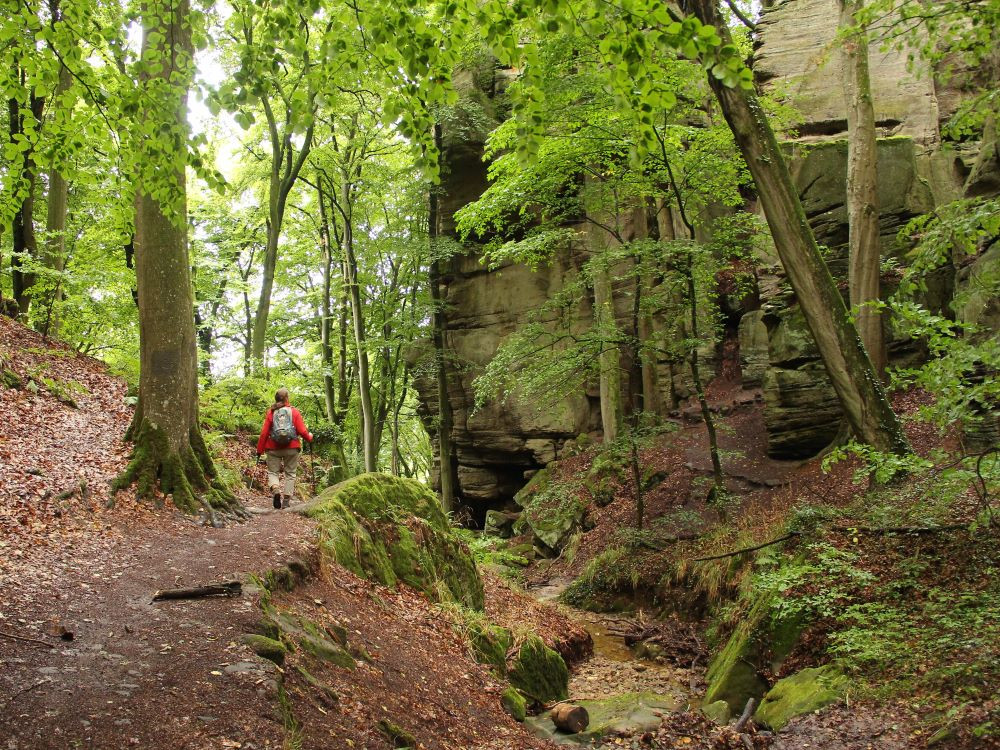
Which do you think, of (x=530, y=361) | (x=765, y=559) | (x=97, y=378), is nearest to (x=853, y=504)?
(x=765, y=559)

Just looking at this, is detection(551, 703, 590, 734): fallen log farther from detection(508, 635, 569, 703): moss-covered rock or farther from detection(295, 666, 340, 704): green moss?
detection(295, 666, 340, 704): green moss

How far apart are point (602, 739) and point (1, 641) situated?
209 inches

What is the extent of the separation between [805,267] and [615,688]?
20.7 ft

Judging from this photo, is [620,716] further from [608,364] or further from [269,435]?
[608,364]

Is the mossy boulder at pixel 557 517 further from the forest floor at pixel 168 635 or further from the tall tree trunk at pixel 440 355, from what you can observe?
the forest floor at pixel 168 635

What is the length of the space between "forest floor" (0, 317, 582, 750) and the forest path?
0.01 meters

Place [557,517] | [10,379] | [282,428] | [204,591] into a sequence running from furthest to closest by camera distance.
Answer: [557,517], [10,379], [282,428], [204,591]

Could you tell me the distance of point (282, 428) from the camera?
10102mm

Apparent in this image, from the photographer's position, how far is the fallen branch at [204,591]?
5.12 m

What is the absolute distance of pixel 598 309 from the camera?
1469 cm

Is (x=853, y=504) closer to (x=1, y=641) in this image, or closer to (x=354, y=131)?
(x=1, y=641)

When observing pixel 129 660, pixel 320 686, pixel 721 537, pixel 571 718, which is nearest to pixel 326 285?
pixel 721 537

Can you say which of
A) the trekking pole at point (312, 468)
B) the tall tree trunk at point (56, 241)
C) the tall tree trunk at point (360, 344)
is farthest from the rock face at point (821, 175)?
the tall tree trunk at point (56, 241)

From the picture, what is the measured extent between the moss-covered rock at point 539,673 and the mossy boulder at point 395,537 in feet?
3.74
